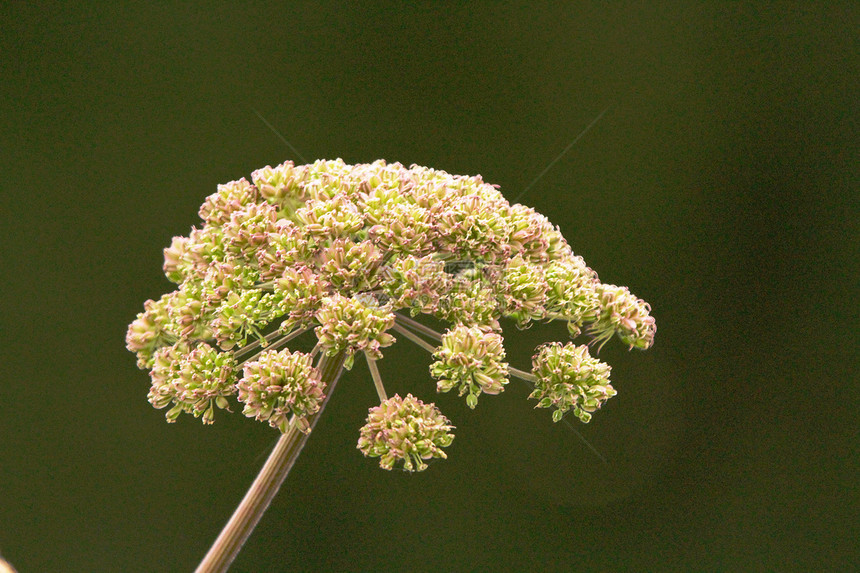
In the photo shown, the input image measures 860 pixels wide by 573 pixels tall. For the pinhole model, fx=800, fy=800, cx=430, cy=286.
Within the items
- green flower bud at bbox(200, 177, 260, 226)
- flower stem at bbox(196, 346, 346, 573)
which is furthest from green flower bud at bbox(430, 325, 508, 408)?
green flower bud at bbox(200, 177, 260, 226)

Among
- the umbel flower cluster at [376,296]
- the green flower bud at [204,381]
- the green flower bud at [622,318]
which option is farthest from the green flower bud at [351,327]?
the green flower bud at [622,318]

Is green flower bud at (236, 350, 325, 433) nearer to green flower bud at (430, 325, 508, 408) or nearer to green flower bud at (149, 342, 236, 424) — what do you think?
green flower bud at (149, 342, 236, 424)

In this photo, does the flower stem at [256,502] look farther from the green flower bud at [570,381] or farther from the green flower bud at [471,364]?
the green flower bud at [570,381]

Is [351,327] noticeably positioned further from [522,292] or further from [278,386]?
[522,292]

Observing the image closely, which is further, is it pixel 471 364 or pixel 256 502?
pixel 256 502

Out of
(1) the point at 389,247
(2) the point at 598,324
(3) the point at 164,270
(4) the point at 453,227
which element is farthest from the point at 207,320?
(2) the point at 598,324

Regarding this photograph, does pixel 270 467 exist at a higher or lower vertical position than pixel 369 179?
lower

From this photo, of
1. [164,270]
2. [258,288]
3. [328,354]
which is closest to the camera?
[328,354]

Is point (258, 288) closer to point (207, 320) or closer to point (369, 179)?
point (207, 320)

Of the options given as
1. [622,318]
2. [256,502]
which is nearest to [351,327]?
[256,502]
